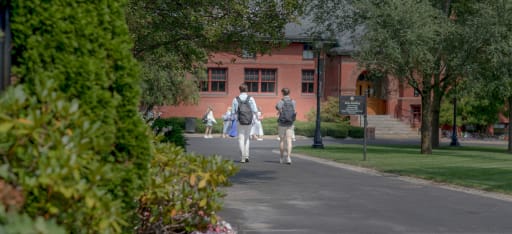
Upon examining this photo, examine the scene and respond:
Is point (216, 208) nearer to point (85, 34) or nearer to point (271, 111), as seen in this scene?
point (85, 34)

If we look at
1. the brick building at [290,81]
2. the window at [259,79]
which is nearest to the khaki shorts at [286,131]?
the brick building at [290,81]

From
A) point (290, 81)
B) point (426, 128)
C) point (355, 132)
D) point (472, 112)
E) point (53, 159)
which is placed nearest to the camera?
point (53, 159)

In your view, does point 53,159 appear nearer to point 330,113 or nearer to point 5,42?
point 5,42

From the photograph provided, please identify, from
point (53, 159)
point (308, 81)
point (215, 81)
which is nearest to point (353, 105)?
point (53, 159)

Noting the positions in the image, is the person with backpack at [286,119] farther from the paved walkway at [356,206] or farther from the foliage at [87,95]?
the foliage at [87,95]

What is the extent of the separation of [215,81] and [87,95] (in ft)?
151

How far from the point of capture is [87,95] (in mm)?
4875

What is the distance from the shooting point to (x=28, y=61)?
4730 mm

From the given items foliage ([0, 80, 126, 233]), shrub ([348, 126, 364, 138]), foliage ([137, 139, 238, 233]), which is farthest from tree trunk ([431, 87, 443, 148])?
foliage ([0, 80, 126, 233])

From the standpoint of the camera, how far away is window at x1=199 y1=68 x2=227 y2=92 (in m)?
50.8

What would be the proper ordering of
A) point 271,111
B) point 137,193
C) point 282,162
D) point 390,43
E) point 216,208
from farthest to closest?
point 271,111, point 390,43, point 282,162, point 216,208, point 137,193

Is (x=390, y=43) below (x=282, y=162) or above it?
above

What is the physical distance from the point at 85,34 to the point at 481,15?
21649 millimetres

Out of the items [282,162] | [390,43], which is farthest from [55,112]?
[390,43]
